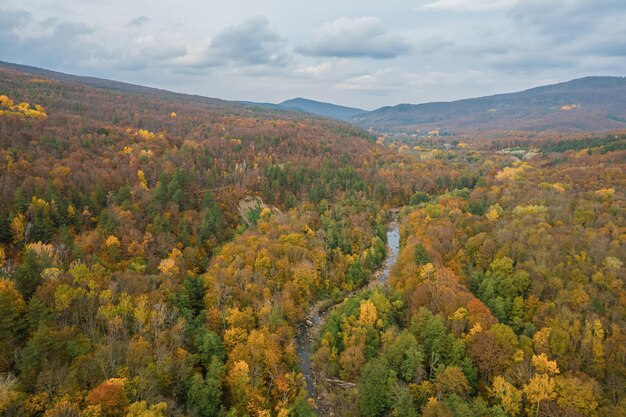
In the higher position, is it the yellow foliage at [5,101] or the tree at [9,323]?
the yellow foliage at [5,101]

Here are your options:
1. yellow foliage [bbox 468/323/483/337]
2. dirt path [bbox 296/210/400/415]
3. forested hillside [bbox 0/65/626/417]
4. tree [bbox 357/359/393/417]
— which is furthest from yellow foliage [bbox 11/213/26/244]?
yellow foliage [bbox 468/323/483/337]

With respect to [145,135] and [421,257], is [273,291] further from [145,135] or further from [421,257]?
[145,135]

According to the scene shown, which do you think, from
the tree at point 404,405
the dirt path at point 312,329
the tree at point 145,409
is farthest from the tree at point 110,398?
the tree at point 404,405

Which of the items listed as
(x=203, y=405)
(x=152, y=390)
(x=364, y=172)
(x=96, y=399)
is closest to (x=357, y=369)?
(x=203, y=405)

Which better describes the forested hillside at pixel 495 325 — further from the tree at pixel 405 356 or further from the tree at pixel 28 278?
the tree at pixel 28 278

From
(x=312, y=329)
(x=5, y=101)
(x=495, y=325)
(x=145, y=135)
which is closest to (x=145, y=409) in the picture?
(x=312, y=329)

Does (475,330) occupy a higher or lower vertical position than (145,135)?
lower

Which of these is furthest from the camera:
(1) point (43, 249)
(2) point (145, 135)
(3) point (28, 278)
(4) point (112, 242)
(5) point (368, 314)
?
(2) point (145, 135)

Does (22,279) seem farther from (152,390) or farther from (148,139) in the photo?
(148,139)
